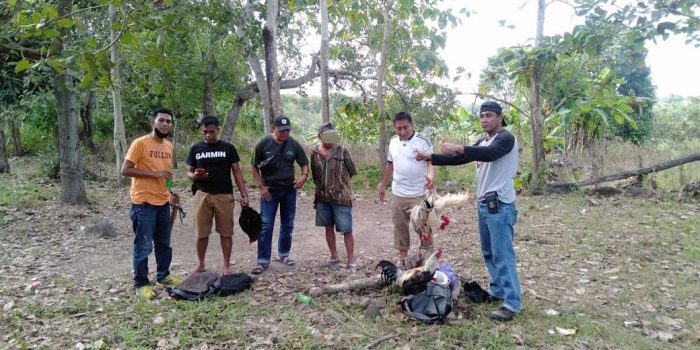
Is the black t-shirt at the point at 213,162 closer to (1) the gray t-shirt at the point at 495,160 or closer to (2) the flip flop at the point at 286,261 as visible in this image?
(2) the flip flop at the point at 286,261

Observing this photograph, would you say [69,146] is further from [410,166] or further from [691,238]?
[691,238]

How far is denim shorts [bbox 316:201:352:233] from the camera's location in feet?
16.4

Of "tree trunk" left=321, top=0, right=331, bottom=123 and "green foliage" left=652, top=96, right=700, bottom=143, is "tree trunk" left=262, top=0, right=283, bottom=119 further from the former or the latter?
"green foliage" left=652, top=96, right=700, bottom=143

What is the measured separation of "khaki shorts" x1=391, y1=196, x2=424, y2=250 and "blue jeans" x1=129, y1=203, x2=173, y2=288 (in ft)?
7.50

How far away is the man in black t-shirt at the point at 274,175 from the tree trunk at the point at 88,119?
39.2 ft

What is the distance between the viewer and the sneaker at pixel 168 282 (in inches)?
176

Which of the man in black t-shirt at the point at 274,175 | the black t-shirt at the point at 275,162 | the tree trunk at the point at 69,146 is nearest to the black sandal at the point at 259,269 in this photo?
the man in black t-shirt at the point at 274,175

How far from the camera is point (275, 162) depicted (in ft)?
16.1

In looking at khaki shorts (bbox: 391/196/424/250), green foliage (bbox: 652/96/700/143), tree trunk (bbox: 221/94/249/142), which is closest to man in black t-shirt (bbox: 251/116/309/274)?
khaki shorts (bbox: 391/196/424/250)

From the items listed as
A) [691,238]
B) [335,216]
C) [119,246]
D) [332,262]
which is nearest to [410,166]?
[335,216]

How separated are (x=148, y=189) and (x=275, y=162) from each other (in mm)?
1287

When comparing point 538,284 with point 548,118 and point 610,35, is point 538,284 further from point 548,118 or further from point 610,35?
point 548,118

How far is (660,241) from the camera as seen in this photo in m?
6.08

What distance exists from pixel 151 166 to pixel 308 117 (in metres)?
29.8
